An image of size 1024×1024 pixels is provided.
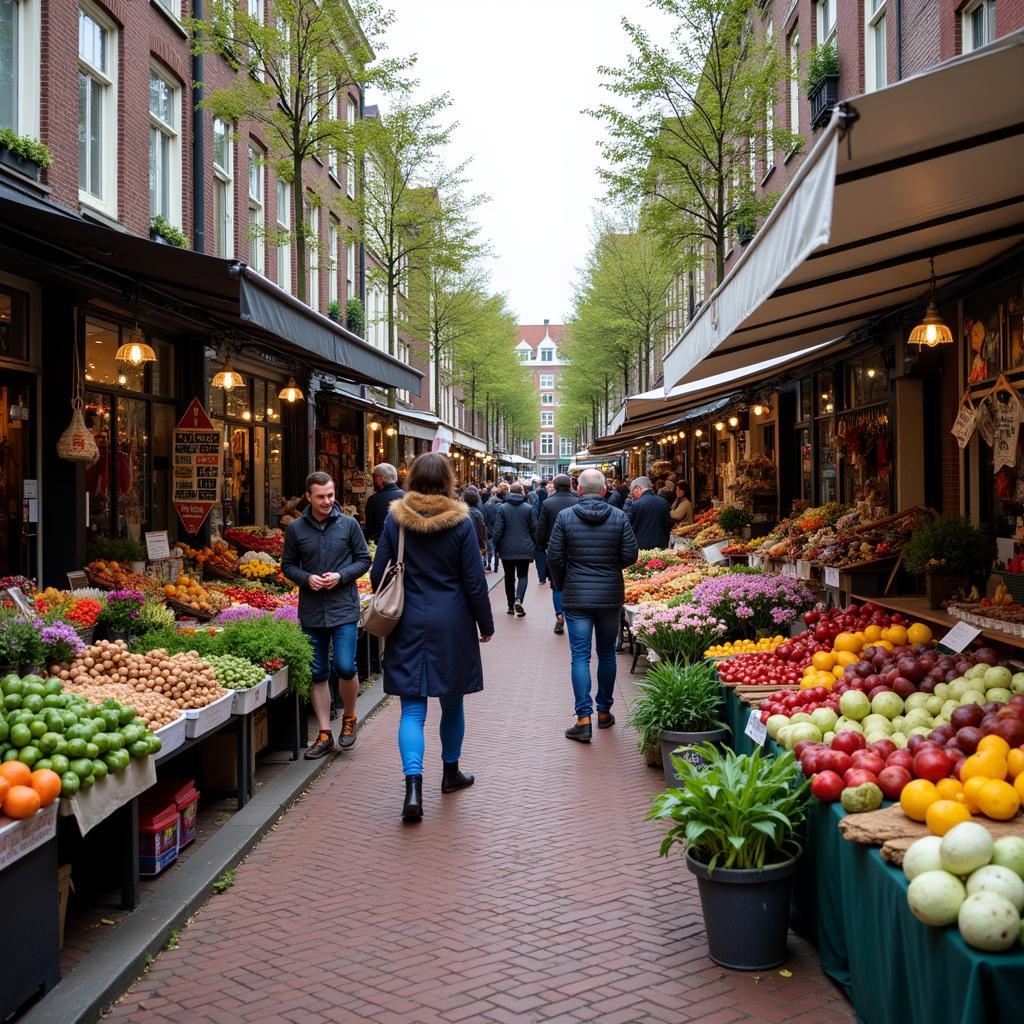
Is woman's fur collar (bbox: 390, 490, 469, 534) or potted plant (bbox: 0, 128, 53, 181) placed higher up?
potted plant (bbox: 0, 128, 53, 181)

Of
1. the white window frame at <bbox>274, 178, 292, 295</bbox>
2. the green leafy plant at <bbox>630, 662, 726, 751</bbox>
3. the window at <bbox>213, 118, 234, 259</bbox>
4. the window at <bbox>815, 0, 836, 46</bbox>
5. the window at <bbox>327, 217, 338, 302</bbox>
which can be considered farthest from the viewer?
the window at <bbox>327, 217, 338, 302</bbox>

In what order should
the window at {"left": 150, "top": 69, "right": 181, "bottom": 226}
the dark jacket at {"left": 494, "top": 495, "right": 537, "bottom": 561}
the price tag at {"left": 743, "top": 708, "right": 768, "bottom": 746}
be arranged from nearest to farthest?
the price tag at {"left": 743, "top": 708, "right": 768, "bottom": 746}, the window at {"left": 150, "top": 69, "right": 181, "bottom": 226}, the dark jacket at {"left": 494, "top": 495, "right": 537, "bottom": 561}

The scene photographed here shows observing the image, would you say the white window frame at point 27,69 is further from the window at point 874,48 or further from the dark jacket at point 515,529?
the window at point 874,48

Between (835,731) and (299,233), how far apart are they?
11610 mm

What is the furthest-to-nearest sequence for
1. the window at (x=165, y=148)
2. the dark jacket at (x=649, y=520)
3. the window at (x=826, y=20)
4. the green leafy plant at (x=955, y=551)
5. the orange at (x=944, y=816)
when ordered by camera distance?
the window at (x=826, y=20) < the dark jacket at (x=649, y=520) < the window at (x=165, y=148) < the green leafy plant at (x=955, y=551) < the orange at (x=944, y=816)

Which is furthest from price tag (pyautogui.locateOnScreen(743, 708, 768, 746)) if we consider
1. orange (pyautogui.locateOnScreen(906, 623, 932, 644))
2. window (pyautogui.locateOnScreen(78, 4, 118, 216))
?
window (pyautogui.locateOnScreen(78, 4, 118, 216))

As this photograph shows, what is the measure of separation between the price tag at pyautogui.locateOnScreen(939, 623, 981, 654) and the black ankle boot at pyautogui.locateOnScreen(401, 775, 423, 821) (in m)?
3.21

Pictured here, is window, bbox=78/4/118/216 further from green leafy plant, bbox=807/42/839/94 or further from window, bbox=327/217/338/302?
window, bbox=327/217/338/302

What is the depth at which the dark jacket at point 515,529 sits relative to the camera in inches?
622

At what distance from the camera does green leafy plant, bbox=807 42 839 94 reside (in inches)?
561

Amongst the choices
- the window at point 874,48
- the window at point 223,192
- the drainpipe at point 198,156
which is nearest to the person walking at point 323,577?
the drainpipe at point 198,156

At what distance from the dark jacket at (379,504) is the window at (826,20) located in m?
9.81

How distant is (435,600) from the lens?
5.92 m

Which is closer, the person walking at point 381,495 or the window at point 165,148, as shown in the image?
the person walking at point 381,495
